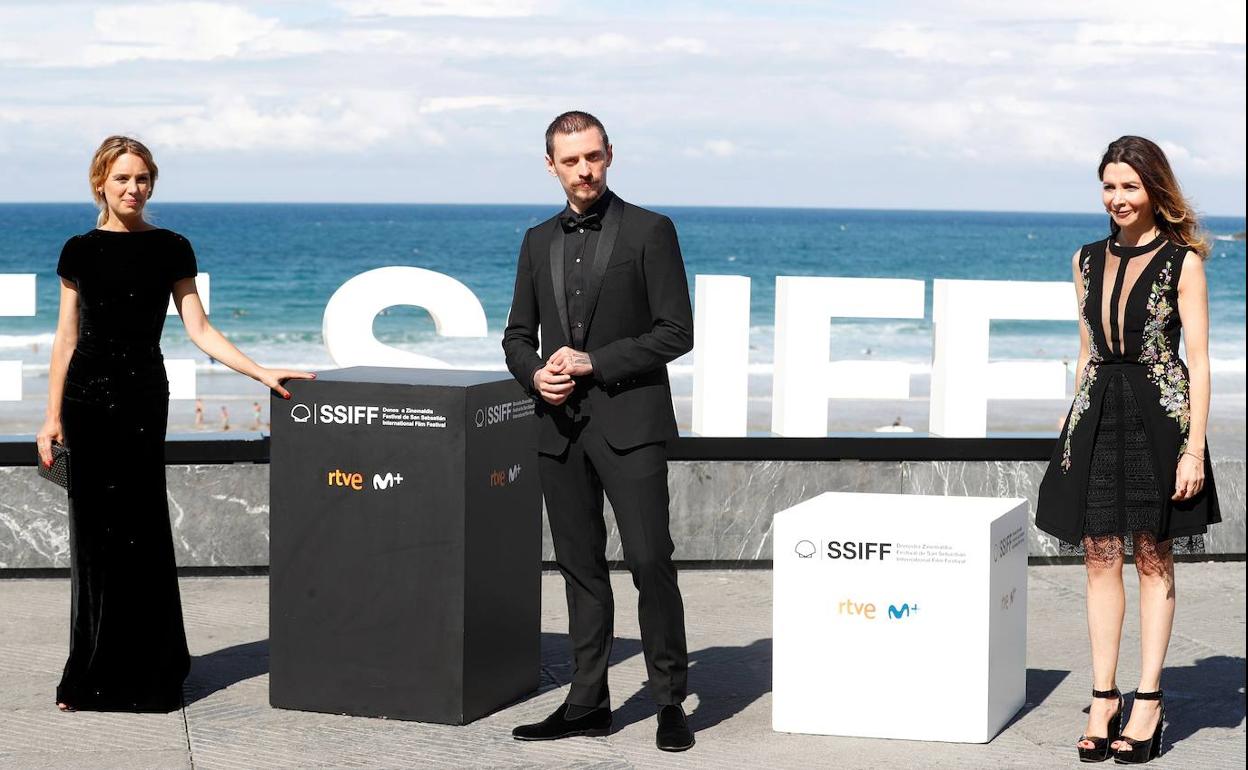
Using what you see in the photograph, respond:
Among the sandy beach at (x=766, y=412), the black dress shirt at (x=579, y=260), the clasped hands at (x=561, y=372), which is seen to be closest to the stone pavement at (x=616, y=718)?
the clasped hands at (x=561, y=372)

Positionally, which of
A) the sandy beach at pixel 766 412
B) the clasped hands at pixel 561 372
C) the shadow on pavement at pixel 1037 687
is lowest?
the sandy beach at pixel 766 412

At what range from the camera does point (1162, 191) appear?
15.8ft

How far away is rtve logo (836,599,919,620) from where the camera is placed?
514cm

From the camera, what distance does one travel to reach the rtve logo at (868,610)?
16.9ft

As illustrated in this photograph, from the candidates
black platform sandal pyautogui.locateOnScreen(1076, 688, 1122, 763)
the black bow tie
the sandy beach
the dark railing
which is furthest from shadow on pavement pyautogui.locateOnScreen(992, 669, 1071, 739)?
the sandy beach

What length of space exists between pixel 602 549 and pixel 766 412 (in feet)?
50.0

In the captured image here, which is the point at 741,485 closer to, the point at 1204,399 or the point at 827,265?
the point at 1204,399

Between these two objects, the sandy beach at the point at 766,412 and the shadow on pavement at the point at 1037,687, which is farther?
the sandy beach at the point at 766,412

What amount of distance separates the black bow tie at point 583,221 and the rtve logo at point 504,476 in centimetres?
91

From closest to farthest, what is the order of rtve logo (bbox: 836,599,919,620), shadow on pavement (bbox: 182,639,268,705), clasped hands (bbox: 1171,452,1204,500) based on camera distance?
clasped hands (bbox: 1171,452,1204,500)
rtve logo (bbox: 836,599,919,620)
shadow on pavement (bbox: 182,639,268,705)

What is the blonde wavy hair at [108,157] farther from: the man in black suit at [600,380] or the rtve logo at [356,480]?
the man in black suit at [600,380]

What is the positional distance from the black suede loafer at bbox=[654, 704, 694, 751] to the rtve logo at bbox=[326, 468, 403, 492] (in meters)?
1.14

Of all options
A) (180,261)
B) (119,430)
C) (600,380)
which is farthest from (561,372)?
(119,430)

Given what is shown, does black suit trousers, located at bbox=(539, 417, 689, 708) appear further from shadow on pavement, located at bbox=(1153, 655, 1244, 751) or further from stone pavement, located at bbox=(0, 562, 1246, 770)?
shadow on pavement, located at bbox=(1153, 655, 1244, 751)
